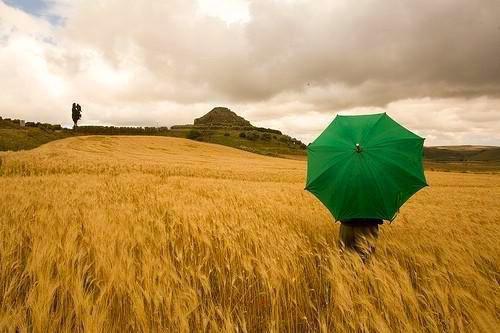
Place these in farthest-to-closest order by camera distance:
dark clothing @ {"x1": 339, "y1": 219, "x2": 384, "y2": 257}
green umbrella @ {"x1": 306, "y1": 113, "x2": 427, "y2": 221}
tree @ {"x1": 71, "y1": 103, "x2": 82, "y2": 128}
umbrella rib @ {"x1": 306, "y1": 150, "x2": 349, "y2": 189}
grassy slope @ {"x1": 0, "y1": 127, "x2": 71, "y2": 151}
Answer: tree @ {"x1": 71, "y1": 103, "x2": 82, "y2": 128}
grassy slope @ {"x1": 0, "y1": 127, "x2": 71, "y2": 151}
dark clothing @ {"x1": 339, "y1": 219, "x2": 384, "y2": 257}
umbrella rib @ {"x1": 306, "y1": 150, "x2": 349, "y2": 189}
green umbrella @ {"x1": 306, "y1": 113, "x2": 427, "y2": 221}

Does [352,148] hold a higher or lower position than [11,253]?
higher

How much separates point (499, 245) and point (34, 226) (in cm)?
612

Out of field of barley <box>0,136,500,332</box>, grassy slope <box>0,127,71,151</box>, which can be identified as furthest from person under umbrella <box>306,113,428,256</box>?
grassy slope <box>0,127,71,151</box>

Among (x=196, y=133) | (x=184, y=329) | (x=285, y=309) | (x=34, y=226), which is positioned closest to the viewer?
(x=184, y=329)

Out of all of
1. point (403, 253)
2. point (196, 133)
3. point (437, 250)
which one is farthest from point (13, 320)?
point (196, 133)

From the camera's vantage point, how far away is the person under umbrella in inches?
154

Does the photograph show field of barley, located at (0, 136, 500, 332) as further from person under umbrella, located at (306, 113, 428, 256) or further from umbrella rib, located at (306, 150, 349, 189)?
umbrella rib, located at (306, 150, 349, 189)

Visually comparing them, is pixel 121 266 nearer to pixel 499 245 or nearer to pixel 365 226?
pixel 365 226

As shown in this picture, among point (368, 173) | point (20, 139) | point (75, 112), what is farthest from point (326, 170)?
point (75, 112)

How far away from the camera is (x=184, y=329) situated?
6.29 ft

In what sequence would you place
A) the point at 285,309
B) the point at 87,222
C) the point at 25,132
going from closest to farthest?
the point at 285,309, the point at 87,222, the point at 25,132

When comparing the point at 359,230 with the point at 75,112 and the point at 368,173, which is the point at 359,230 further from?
the point at 75,112

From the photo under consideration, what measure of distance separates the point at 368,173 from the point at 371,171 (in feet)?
0.17

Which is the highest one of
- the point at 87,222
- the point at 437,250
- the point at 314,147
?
the point at 314,147
